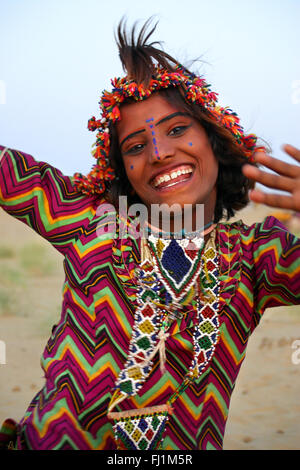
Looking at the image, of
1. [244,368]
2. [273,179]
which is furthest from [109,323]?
[244,368]

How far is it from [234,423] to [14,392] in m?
2.26

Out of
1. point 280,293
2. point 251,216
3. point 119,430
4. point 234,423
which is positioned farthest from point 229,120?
point 251,216

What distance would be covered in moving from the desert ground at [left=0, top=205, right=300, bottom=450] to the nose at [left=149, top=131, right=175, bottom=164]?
2763 millimetres

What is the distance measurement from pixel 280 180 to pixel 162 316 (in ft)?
2.88

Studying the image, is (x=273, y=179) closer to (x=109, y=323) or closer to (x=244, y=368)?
(x=109, y=323)

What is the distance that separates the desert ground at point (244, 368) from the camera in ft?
16.1

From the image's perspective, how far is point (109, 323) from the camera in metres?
2.62

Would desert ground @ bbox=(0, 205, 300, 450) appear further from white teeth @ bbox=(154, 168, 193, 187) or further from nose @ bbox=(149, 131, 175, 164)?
nose @ bbox=(149, 131, 175, 164)

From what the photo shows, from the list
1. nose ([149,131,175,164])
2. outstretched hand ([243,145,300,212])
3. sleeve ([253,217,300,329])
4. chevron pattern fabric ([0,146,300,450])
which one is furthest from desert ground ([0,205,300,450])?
outstretched hand ([243,145,300,212])

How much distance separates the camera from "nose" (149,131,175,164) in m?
2.74

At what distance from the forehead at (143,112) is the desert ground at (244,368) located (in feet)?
9.30

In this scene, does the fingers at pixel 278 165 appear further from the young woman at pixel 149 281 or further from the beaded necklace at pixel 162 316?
the beaded necklace at pixel 162 316

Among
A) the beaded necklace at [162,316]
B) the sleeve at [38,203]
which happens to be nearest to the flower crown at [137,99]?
the sleeve at [38,203]

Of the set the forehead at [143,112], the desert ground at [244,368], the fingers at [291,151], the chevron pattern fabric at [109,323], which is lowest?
the desert ground at [244,368]
